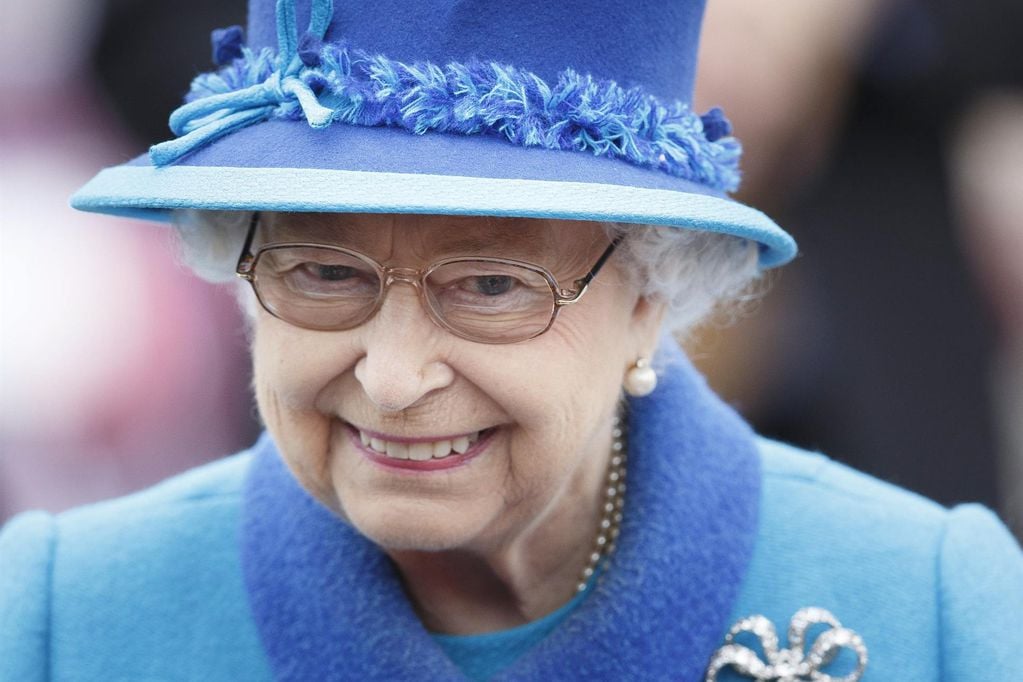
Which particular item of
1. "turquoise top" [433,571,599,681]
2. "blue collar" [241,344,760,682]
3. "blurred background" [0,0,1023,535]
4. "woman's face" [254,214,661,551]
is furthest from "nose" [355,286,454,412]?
Result: "blurred background" [0,0,1023,535]

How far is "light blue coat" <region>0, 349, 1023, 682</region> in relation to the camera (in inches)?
101

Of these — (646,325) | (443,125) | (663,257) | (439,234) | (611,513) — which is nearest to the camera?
(443,125)

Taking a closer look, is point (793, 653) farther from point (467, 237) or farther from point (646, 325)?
point (467, 237)

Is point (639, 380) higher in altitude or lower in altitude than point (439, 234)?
lower

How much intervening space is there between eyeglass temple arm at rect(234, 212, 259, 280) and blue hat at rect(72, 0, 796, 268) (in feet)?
0.65

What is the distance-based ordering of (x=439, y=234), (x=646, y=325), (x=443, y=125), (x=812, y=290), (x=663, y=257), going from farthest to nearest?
(x=812, y=290) → (x=646, y=325) → (x=663, y=257) → (x=439, y=234) → (x=443, y=125)

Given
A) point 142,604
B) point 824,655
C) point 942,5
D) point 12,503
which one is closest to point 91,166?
point 12,503

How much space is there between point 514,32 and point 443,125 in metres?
0.21

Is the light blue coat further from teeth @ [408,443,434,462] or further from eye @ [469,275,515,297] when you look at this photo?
→ eye @ [469,275,515,297]

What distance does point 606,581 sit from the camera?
2607 mm

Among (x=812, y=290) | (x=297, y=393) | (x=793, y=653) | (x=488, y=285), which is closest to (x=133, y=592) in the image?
(x=297, y=393)

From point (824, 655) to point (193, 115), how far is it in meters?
1.41

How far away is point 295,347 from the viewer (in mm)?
2385

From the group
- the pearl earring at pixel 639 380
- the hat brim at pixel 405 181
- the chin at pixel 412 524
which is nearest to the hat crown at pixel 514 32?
the hat brim at pixel 405 181
